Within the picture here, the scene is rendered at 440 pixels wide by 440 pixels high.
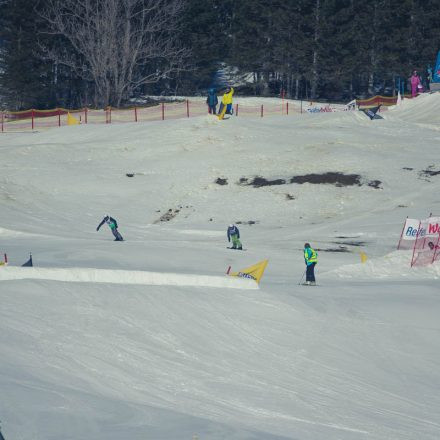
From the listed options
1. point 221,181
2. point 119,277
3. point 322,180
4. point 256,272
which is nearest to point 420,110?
point 322,180

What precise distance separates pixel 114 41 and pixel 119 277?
118 ft

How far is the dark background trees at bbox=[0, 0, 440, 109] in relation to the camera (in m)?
56.5

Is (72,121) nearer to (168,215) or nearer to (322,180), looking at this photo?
(168,215)

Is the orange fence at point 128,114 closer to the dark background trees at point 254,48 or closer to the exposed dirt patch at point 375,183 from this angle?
the dark background trees at point 254,48

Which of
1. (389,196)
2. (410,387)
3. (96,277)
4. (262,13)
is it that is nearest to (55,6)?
Answer: (262,13)

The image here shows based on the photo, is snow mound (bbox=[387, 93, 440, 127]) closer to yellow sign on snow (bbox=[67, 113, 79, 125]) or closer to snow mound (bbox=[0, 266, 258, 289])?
yellow sign on snow (bbox=[67, 113, 79, 125])

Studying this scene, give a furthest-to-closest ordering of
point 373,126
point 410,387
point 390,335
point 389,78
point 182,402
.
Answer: point 389,78 < point 373,126 < point 390,335 < point 410,387 < point 182,402

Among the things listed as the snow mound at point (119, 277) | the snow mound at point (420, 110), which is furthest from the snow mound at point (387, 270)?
the snow mound at point (420, 110)

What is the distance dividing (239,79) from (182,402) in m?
50.3

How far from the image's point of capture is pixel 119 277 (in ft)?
68.9

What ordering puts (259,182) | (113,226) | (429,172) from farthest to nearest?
(429,172) < (259,182) < (113,226)

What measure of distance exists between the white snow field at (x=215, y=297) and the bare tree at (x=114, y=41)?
41.5 feet

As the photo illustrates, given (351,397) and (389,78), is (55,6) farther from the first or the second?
(351,397)

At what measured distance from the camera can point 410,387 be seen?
16938 mm
